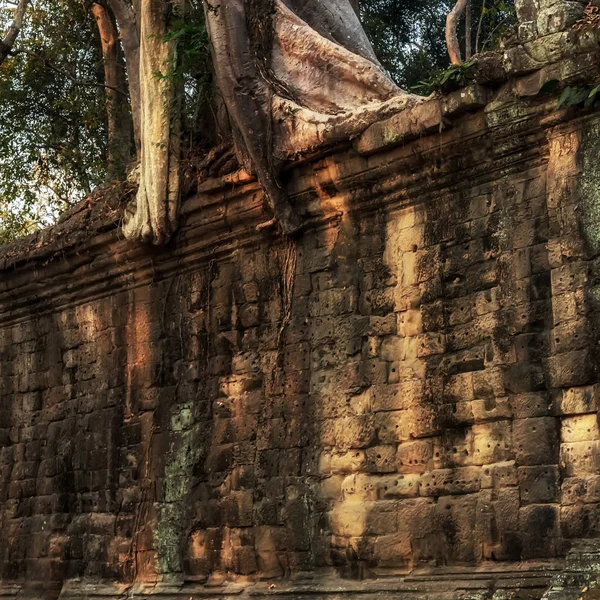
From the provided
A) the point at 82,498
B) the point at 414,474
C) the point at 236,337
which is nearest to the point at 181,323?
the point at 236,337

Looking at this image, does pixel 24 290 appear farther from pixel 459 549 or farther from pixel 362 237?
pixel 459 549

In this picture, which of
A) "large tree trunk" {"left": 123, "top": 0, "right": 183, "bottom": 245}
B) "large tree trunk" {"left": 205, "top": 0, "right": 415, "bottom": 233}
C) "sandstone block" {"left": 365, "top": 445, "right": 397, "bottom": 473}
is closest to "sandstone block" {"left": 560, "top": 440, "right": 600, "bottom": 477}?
"sandstone block" {"left": 365, "top": 445, "right": 397, "bottom": 473}

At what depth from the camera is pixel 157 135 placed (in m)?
11.4

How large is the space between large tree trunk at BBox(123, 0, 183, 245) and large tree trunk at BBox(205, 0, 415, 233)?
0.98 meters

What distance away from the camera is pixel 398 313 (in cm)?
940

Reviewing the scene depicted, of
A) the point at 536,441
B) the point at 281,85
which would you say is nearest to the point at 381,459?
the point at 536,441

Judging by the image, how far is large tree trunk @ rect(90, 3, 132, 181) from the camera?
16.6 metres

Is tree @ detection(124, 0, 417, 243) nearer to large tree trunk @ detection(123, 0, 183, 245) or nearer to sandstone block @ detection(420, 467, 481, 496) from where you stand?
large tree trunk @ detection(123, 0, 183, 245)

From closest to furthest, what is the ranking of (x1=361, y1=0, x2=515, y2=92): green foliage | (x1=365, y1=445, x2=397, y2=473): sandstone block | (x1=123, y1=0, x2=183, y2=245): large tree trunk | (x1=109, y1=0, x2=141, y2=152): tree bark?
1. (x1=365, y1=445, x2=397, y2=473): sandstone block
2. (x1=123, y1=0, x2=183, y2=245): large tree trunk
3. (x1=109, y1=0, x2=141, y2=152): tree bark
4. (x1=361, y1=0, x2=515, y2=92): green foliage

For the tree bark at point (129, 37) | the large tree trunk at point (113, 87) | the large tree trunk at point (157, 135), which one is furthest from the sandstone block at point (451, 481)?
the large tree trunk at point (113, 87)

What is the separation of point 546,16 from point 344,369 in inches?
112

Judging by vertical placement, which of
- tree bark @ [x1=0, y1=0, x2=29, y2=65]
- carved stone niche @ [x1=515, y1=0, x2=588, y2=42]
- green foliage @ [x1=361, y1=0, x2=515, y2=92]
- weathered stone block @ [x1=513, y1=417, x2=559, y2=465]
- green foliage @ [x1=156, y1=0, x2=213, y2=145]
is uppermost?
green foliage @ [x1=361, y1=0, x2=515, y2=92]

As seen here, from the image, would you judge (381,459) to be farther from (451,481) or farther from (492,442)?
(492,442)

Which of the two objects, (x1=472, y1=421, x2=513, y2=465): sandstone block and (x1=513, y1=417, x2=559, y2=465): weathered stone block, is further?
(x1=472, y1=421, x2=513, y2=465): sandstone block
